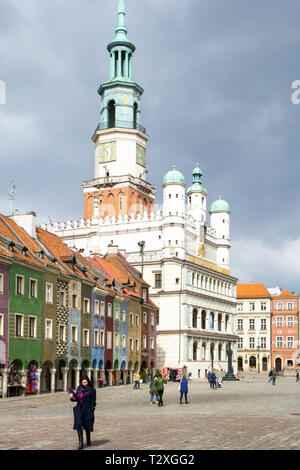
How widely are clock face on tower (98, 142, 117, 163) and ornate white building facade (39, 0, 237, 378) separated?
0.48 ft

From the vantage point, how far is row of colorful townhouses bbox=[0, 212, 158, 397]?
43.0m

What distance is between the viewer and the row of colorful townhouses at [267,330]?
127938mm

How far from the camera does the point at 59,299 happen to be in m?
49.7

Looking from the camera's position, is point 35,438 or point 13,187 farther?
point 13,187

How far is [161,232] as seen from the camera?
9031 centimetres

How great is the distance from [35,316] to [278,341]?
91173mm

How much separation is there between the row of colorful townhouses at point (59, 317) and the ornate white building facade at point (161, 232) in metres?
16.2

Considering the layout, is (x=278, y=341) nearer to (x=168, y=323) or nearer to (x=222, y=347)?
(x=222, y=347)

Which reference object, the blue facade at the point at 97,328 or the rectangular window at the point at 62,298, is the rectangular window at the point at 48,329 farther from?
the blue facade at the point at 97,328

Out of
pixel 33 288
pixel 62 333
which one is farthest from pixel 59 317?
pixel 33 288

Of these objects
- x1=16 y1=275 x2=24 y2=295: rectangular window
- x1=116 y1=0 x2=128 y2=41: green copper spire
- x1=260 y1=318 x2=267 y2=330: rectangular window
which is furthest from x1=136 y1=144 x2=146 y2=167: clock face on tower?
x1=16 y1=275 x2=24 y2=295: rectangular window

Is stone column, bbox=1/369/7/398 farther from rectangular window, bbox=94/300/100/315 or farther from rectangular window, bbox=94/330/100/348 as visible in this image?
rectangular window, bbox=94/300/100/315

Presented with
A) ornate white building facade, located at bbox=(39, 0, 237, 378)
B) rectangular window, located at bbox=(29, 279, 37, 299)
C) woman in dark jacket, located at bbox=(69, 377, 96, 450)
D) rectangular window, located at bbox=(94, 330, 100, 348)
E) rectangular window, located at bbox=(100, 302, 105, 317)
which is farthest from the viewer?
ornate white building facade, located at bbox=(39, 0, 237, 378)
